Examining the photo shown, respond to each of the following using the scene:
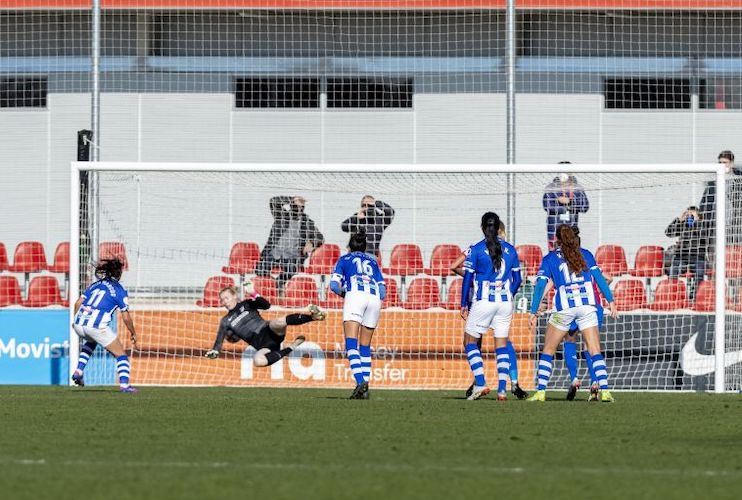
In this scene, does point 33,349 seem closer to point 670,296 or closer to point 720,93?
point 670,296

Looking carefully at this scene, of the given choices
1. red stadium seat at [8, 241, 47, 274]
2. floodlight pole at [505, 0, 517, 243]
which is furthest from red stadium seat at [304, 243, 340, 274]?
red stadium seat at [8, 241, 47, 274]

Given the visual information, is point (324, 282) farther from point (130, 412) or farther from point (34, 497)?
point (34, 497)

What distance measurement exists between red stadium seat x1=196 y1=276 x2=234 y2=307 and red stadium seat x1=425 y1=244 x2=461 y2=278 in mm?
2703

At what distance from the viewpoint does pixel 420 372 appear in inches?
708

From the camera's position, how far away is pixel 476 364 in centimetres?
1467

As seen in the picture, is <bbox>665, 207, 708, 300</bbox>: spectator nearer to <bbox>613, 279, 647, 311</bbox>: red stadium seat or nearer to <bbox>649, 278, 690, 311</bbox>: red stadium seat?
<bbox>649, 278, 690, 311</bbox>: red stadium seat

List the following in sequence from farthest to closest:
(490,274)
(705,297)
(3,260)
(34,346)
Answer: (3,260)
(34,346)
(705,297)
(490,274)

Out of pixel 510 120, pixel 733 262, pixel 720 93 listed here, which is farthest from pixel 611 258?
pixel 720 93

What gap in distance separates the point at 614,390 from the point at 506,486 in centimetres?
979

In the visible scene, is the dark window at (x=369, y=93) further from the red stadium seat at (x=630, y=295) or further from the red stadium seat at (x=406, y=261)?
the red stadium seat at (x=630, y=295)

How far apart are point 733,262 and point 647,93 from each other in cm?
608

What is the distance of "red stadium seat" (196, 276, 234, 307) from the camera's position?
1853cm

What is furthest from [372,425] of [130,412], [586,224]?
[586,224]

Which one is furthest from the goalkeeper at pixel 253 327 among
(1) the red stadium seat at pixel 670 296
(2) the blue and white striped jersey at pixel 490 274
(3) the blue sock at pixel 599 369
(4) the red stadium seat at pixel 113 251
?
(1) the red stadium seat at pixel 670 296
